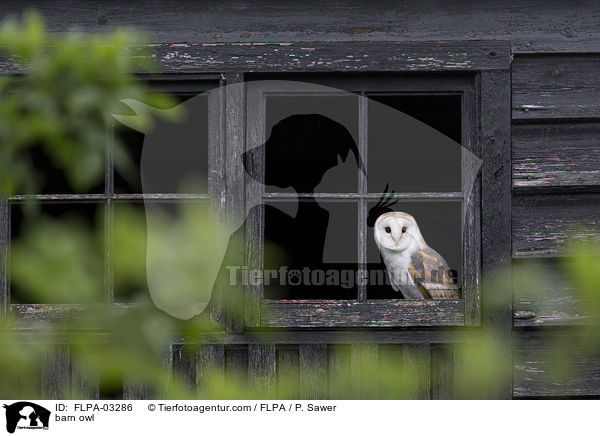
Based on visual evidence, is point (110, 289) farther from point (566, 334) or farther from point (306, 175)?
point (566, 334)

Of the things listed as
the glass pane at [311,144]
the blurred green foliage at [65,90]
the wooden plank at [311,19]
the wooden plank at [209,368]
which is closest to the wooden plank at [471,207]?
the wooden plank at [311,19]

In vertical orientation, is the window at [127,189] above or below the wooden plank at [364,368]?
above

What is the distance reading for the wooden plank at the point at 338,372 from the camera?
7.24ft

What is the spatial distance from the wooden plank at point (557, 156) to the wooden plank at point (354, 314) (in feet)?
1.57

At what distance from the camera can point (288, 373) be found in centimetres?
221

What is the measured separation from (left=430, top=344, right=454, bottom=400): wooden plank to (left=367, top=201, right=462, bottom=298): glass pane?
0.23 m

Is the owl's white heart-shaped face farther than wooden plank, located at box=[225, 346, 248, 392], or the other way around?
the owl's white heart-shaped face

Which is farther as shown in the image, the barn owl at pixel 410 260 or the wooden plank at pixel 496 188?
the barn owl at pixel 410 260

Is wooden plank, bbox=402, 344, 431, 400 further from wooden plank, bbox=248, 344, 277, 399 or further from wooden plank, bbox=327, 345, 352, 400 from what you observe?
wooden plank, bbox=248, 344, 277, 399

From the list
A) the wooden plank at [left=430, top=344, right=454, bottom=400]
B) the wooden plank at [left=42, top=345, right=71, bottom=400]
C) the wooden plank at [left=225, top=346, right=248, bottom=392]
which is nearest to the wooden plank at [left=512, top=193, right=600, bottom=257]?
the wooden plank at [left=430, top=344, right=454, bottom=400]

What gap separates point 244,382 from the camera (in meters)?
2.20

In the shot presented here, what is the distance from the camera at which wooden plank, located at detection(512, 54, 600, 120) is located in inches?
85.7

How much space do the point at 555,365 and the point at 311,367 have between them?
2.50 feet
